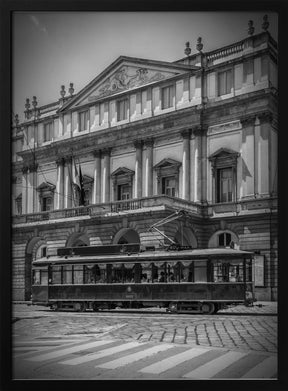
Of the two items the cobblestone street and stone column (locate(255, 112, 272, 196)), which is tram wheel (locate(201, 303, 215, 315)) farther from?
stone column (locate(255, 112, 272, 196))

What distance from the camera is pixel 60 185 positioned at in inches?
410

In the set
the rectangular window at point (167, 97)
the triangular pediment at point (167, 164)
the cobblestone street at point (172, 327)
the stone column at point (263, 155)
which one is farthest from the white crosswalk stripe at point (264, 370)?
the rectangular window at point (167, 97)

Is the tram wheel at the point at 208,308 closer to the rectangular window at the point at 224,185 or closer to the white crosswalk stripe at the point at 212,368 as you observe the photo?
the rectangular window at the point at 224,185

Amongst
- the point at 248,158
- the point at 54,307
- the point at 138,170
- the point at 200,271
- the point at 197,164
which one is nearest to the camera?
the point at 248,158

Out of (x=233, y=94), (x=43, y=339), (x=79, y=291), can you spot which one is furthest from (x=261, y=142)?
(x=79, y=291)

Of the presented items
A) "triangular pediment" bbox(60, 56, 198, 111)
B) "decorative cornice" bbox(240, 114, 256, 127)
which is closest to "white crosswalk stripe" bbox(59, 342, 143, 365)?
"decorative cornice" bbox(240, 114, 256, 127)

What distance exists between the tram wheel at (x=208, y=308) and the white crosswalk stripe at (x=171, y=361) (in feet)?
9.18

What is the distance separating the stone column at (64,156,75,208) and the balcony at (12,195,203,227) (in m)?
0.13

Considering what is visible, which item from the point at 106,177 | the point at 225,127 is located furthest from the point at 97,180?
the point at 225,127

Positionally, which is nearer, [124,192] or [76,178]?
[124,192]

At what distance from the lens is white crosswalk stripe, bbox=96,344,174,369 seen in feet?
27.0

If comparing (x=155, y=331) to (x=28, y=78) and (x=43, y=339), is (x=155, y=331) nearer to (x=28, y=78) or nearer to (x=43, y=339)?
(x=43, y=339)

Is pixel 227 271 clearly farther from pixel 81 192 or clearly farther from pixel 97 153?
pixel 97 153

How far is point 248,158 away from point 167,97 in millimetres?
1888
